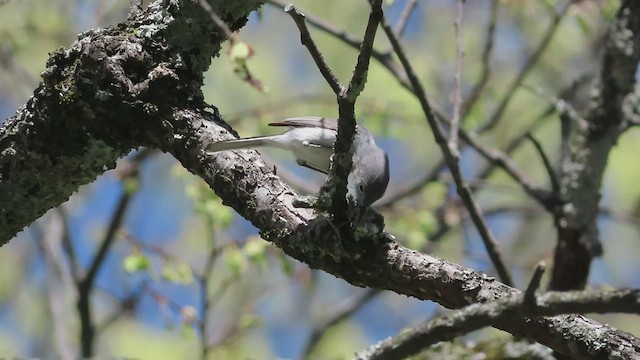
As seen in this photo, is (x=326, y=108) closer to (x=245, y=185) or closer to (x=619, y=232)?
(x=245, y=185)

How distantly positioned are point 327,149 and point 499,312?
153 centimetres

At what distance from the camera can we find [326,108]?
5.38 meters

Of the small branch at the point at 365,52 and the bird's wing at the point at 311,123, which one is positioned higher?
the bird's wing at the point at 311,123

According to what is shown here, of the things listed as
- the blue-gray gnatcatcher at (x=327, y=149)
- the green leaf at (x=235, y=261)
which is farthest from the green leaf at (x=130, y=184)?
the blue-gray gnatcatcher at (x=327, y=149)

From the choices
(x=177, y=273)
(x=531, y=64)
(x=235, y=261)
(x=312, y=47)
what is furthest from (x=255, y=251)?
(x=312, y=47)

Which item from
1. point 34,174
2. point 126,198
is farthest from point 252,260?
point 34,174

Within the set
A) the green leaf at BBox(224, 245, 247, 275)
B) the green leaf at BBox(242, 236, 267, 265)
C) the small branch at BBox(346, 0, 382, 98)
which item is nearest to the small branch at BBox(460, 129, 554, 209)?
the green leaf at BBox(242, 236, 267, 265)

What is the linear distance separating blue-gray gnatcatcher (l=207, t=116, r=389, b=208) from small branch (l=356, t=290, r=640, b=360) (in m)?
0.52

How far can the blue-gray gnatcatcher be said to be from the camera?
6.90ft

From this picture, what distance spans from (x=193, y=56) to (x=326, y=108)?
330 cm

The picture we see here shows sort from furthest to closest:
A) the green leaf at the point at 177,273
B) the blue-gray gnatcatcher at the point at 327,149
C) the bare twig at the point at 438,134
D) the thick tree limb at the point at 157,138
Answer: the green leaf at the point at 177,273
the bare twig at the point at 438,134
the blue-gray gnatcatcher at the point at 327,149
the thick tree limb at the point at 157,138

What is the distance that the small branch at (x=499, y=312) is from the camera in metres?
1.25

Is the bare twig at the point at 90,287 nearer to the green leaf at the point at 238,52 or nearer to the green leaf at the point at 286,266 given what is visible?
the green leaf at the point at 286,266

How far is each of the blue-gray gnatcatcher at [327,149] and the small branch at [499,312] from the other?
52 cm
